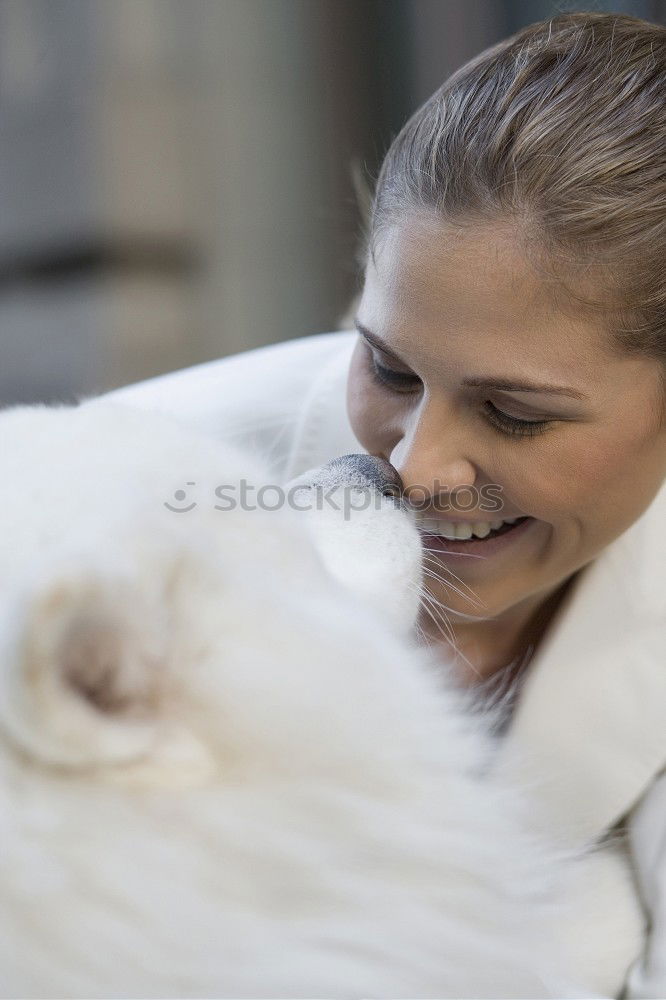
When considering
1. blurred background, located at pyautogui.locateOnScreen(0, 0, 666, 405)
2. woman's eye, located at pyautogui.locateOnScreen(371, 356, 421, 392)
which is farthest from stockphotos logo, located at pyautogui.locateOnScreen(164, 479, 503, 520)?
blurred background, located at pyautogui.locateOnScreen(0, 0, 666, 405)

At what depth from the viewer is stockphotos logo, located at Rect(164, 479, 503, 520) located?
23.9 inches

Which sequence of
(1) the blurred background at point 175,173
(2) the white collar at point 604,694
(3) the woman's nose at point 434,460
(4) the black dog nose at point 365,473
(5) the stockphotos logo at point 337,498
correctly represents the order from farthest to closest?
(1) the blurred background at point 175,173 → (2) the white collar at point 604,694 → (3) the woman's nose at point 434,460 → (4) the black dog nose at point 365,473 → (5) the stockphotos logo at point 337,498

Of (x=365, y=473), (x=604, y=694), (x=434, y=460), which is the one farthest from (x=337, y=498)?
(x=604, y=694)

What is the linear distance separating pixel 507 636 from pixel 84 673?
2.49 feet

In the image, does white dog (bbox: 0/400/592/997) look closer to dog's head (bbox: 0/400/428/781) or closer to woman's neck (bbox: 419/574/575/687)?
dog's head (bbox: 0/400/428/781)

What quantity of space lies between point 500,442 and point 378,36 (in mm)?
1669

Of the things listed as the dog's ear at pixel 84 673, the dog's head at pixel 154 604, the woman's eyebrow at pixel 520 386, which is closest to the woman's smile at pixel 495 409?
the woman's eyebrow at pixel 520 386

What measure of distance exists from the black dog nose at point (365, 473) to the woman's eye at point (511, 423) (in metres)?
0.11

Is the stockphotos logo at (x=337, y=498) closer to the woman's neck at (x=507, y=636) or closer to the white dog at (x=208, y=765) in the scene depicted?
the white dog at (x=208, y=765)

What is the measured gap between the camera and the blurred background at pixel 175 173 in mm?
2375

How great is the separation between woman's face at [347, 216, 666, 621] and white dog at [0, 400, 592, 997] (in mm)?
310

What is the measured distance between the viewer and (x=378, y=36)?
2275 millimetres

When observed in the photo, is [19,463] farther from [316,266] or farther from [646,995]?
[316,266]

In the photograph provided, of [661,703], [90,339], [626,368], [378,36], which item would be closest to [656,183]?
[626,368]
